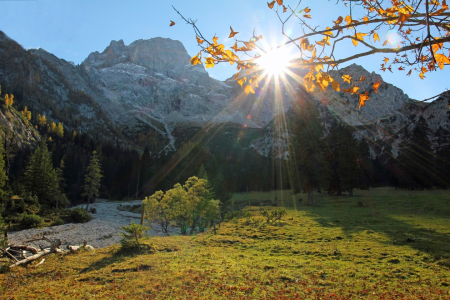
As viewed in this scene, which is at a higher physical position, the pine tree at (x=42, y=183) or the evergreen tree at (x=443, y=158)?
the evergreen tree at (x=443, y=158)

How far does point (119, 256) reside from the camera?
13.2 m

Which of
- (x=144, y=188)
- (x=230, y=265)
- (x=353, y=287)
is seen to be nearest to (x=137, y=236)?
(x=230, y=265)

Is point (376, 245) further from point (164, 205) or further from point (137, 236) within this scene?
point (164, 205)

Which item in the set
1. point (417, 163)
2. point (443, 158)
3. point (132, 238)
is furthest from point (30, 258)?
point (443, 158)

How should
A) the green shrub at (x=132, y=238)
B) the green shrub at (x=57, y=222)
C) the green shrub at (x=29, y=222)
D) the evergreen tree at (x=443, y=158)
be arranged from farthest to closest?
the evergreen tree at (x=443, y=158), the green shrub at (x=57, y=222), the green shrub at (x=29, y=222), the green shrub at (x=132, y=238)

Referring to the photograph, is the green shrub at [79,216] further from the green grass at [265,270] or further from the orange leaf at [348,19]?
the orange leaf at [348,19]

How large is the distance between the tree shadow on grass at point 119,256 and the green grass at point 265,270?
6 cm

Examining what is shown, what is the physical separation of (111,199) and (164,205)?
6453 cm

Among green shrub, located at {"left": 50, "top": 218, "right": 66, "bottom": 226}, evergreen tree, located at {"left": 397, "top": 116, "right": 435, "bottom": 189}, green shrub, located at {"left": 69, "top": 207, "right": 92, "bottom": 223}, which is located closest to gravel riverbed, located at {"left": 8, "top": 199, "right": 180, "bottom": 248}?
green shrub, located at {"left": 50, "top": 218, "right": 66, "bottom": 226}

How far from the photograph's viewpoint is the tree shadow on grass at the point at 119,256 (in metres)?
11.4

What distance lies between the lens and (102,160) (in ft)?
323

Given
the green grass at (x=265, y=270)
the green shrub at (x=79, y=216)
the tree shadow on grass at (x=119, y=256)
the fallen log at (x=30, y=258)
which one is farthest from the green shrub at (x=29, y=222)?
the tree shadow on grass at (x=119, y=256)

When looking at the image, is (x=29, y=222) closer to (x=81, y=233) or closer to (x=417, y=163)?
(x=81, y=233)

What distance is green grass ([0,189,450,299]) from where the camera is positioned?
7.22 m
